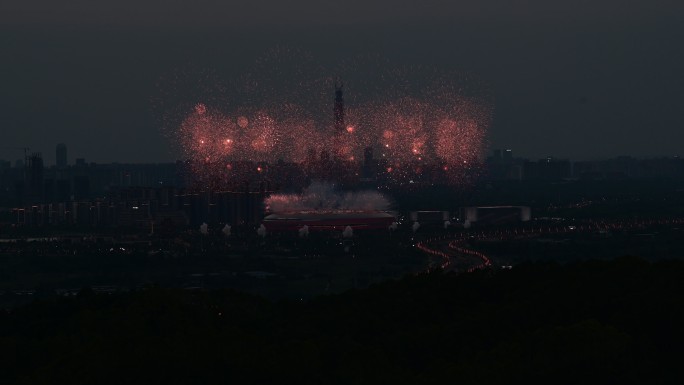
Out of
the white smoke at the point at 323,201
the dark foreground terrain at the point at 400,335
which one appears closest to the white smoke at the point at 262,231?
the white smoke at the point at 323,201

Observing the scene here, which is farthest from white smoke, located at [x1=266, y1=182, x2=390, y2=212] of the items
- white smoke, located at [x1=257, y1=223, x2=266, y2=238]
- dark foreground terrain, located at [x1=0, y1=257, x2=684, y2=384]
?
dark foreground terrain, located at [x1=0, y1=257, x2=684, y2=384]

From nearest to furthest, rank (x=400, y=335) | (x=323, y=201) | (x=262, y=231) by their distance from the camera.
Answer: (x=400, y=335)
(x=262, y=231)
(x=323, y=201)

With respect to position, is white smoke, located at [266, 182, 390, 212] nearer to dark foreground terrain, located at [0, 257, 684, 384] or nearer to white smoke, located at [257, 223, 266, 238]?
white smoke, located at [257, 223, 266, 238]

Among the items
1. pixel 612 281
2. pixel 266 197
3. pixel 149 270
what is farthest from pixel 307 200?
pixel 612 281

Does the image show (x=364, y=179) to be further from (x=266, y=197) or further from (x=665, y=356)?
(x=665, y=356)

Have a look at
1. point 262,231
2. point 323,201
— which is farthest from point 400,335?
point 323,201

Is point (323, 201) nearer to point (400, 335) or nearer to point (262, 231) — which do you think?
point (262, 231)
